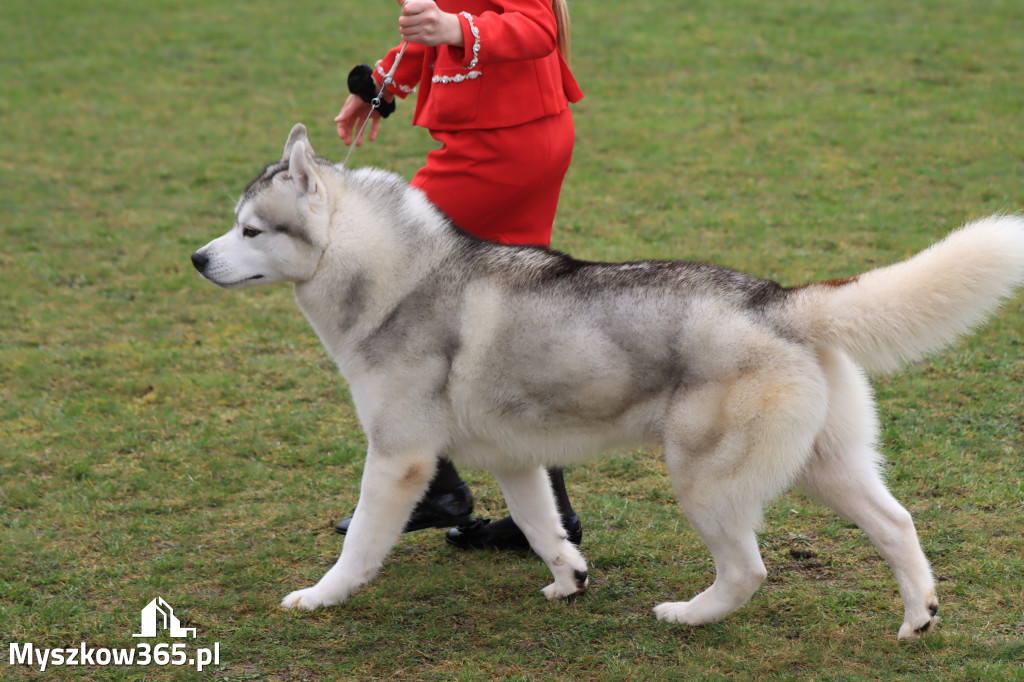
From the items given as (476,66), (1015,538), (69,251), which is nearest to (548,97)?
(476,66)

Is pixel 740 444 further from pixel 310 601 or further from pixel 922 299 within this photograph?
pixel 310 601

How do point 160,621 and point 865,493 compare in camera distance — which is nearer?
point 865,493

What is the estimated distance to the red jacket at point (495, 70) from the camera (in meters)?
3.87

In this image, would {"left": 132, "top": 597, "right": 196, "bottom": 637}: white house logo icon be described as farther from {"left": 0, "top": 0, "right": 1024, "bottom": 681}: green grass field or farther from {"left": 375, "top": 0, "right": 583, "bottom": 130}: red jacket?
{"left": 375, "top": 0, "right": 583, "bottom": 130}: red jacket

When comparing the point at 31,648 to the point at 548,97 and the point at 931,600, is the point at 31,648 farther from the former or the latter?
the point at 931,600

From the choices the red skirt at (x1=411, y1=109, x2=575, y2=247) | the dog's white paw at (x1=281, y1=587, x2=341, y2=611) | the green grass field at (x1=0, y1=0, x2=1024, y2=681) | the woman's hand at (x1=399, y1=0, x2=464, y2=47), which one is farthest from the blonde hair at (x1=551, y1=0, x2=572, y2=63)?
the dog's white paw at (x1=281, y1=587, x2=341, y2=611)

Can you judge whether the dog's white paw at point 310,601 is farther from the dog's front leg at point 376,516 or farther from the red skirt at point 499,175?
the red skirt at point 499,175

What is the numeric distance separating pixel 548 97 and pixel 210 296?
438cm

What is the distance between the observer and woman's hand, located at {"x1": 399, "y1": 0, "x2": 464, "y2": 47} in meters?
3.76

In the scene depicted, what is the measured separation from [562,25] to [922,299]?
1.87m

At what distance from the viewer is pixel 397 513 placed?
3.98 meters

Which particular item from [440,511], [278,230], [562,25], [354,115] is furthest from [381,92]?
[440,511]

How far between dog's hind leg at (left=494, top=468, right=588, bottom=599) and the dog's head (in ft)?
3.87

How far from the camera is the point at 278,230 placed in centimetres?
399
